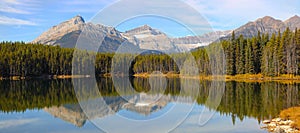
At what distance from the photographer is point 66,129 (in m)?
20.4

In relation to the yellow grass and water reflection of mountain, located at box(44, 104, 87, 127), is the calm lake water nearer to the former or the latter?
water reflection of mountain, located at box(44, 104, 87, 127)

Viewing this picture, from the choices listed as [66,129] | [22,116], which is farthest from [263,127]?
[22,116]

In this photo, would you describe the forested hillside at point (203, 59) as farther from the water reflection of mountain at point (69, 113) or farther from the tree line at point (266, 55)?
the water reflection of mountain at point (69, 113)

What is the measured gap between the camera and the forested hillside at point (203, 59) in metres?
65.4

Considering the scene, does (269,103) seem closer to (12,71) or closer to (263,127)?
(263,127)

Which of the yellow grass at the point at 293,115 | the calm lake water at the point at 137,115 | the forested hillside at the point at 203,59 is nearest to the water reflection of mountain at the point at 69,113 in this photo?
the calm lake water at the point at 137,115

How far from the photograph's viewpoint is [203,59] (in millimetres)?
79438

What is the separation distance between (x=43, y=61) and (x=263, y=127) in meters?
80.9

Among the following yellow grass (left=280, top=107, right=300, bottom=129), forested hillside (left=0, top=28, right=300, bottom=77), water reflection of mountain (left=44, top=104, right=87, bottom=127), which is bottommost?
water reflection of mountain (left=44, top=104, right=87, bottom=127)

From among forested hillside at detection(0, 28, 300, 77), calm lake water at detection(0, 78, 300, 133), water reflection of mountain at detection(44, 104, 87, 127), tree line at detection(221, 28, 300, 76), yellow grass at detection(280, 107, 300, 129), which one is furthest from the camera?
forested hillside at detection(0, 28, 300, 77)

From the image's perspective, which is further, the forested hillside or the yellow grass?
the forested hillside

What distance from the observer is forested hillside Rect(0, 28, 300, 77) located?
65.4 metres

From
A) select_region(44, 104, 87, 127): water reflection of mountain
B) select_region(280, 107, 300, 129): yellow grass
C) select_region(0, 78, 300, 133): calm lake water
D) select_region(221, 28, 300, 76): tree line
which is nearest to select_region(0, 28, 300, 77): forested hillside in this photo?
select_region(221, 28, 300, 76): tree line

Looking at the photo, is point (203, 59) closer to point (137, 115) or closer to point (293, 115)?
point (293, 115)
